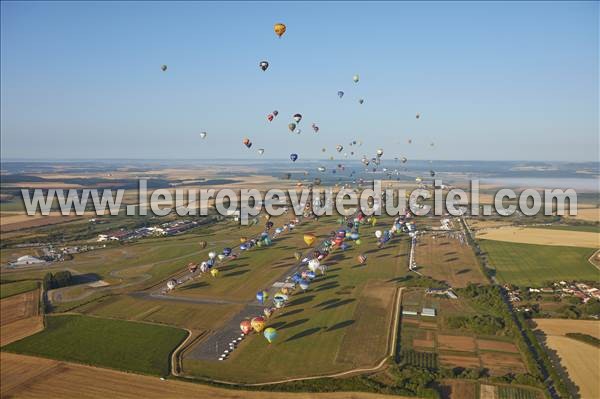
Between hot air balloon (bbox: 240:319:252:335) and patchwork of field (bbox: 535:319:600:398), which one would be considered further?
hot air balloon (bbox: 240:319:252:335)

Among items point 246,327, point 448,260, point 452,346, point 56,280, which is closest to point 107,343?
point 246,327

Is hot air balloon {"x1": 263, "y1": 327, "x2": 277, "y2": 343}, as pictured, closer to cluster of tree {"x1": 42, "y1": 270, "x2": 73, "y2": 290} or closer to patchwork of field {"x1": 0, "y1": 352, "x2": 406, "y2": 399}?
patchwork of field {"x1": 0, "y1": 352, "x2": 406, "y2": 399}

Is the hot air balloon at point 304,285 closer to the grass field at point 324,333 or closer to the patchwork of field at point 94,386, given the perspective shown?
the grass field at point 324,333

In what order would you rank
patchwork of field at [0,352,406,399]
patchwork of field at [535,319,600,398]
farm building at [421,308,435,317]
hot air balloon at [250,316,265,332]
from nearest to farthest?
patchwork of field at [0,352,406,399]
patchwork of field at [535,319,600,398]
hot air balloon at [250,316,265,332]
farm building at [421,308,435,317]

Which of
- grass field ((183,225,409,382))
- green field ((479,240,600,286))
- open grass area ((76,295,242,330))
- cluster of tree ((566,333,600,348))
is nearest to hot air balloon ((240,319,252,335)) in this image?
grass field ((183,225,409,382))

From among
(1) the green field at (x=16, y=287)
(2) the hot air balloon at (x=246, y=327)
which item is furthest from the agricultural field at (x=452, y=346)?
(1) the green field at (x=16, y=287)

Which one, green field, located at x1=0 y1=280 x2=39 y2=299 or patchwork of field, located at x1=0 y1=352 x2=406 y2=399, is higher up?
green field, located at x1=0 y1=280 x2=39 y2=299
